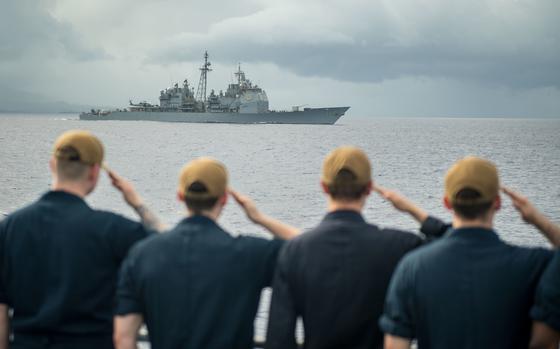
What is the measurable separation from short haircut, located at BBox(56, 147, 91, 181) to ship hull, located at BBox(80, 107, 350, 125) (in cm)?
12958

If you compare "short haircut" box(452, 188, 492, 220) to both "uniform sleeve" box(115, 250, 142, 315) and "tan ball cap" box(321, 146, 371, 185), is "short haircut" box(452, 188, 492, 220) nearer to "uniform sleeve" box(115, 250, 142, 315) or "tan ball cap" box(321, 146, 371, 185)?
"tan ball cap" box(321, 146, 371, 185)

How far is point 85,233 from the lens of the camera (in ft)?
9.45

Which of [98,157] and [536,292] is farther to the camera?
[98,157]

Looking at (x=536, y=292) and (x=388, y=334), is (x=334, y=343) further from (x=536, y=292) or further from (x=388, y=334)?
(x=536, y=292)

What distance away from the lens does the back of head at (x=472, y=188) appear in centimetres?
254

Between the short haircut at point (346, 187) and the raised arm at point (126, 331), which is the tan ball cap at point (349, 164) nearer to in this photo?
the short haircut at point (346, 187)

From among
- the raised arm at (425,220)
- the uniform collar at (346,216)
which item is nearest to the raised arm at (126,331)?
the uniform collar at (346,216)

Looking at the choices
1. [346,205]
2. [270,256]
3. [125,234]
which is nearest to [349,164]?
[346,205]

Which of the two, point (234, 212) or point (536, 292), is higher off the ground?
point (536, 292)

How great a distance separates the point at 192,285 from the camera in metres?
2.70

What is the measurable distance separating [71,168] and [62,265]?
46 centimetres

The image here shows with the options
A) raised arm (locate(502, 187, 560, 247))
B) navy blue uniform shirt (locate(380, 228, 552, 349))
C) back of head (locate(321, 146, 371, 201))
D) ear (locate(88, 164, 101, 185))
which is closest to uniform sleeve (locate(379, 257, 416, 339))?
navy blue uniform shirt (locate(380, 228, 552, 349))

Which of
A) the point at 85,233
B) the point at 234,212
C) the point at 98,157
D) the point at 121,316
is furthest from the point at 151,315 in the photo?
the point at 234,212

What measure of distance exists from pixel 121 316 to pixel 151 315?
0.14 metres
